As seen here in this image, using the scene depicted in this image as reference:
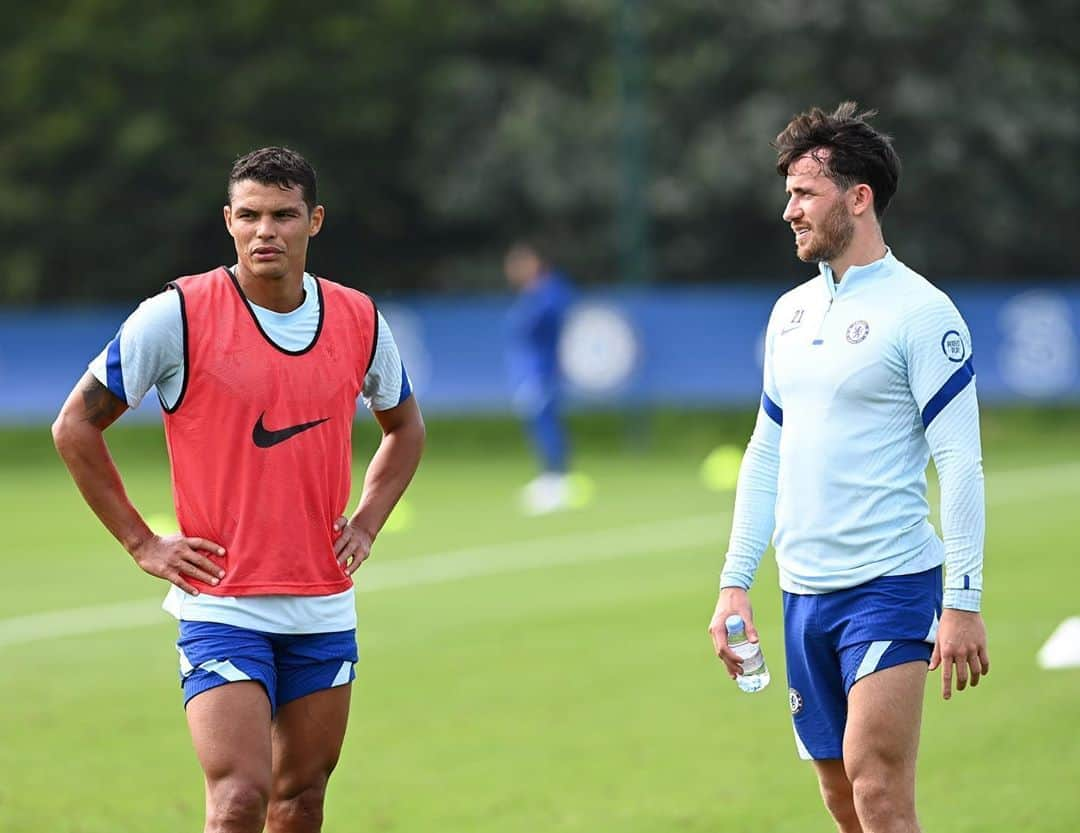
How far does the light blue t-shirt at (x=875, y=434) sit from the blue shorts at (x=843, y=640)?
0.05m

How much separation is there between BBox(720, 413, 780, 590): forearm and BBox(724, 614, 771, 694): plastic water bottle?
0.17m

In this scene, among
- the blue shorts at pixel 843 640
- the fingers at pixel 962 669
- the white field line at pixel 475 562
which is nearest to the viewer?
→ the fingers at pixel 962 669

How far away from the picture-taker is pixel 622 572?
15.6m

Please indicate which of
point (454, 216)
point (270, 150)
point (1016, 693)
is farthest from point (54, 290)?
point (270, 150)

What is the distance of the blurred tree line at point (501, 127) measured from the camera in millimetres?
35531

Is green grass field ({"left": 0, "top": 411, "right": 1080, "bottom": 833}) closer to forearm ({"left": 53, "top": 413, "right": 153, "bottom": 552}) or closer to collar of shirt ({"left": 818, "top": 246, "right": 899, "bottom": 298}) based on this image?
forearm ({"left": 53, "top": 413, "right": 153, "bottom": 552})

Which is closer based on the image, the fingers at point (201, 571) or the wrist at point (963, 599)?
the wrist at point (963, 599)

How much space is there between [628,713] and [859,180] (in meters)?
4.90

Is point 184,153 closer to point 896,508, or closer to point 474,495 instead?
point 474,495

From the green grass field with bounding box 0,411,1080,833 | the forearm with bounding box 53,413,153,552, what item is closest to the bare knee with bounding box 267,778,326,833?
the forearm with bounding box 53,413,153,552

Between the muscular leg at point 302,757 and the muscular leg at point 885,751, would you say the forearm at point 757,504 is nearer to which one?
the muscular leg at point 885,751

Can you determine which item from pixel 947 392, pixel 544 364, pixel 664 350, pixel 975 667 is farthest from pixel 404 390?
pixel 664 350

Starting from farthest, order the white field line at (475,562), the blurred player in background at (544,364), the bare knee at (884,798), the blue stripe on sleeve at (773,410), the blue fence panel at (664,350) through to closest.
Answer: the blue fence panel at (664,350) → the blurred player in background at (544,364) → the white field line at (475,562) → the blue stripe on sleeve at (773,410) → the bare knee at (884,798)

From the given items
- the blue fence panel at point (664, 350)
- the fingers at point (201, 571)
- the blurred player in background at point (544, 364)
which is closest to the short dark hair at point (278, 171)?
the fingers at point (201, 571)
